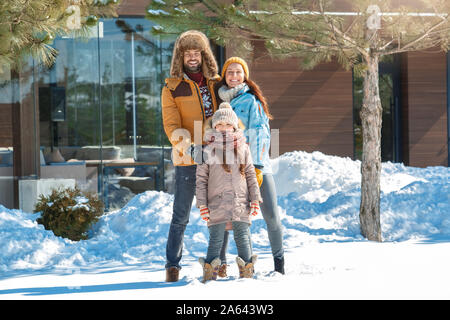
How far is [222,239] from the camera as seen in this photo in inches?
144

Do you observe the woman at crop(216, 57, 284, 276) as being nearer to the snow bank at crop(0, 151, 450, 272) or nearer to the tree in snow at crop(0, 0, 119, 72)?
the snow bank at crop(0, 151, 450, 272)

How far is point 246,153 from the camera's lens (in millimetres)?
3660

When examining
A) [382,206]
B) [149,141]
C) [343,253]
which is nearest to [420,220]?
[382,206]

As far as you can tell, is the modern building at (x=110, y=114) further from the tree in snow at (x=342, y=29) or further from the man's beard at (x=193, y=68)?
the man's beard at (x=193, y=68)

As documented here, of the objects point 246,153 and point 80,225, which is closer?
point 246,153

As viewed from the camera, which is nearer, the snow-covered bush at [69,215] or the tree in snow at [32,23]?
the tree in snow at [32,23]

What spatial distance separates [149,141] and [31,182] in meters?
1.86

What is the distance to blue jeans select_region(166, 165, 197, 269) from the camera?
3.80 meters

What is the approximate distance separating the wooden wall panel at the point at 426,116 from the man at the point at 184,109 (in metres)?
7.64

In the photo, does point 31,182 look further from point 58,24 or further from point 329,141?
point 329,141

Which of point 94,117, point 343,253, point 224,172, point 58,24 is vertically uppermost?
point 58,24

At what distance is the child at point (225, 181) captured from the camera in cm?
359

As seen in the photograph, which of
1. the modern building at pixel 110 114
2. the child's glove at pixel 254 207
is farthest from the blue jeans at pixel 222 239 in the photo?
the modern building at pixel 110 114

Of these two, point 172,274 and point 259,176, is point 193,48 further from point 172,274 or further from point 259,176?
point 172,274
